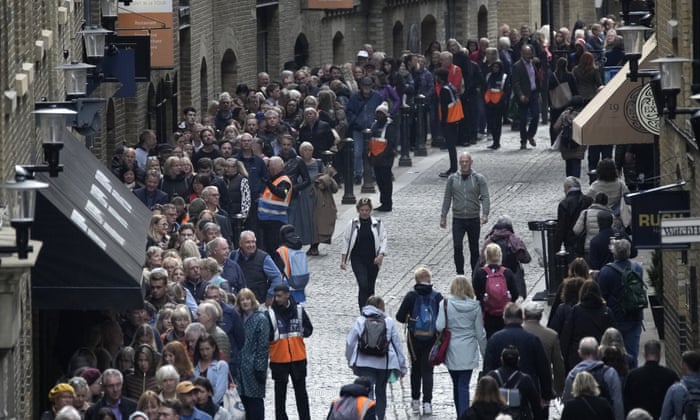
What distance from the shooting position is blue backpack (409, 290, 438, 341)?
20.1m

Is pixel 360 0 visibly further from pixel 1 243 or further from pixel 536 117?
pixel 1 243

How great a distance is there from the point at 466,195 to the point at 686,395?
9.07m

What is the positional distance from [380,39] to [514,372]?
28.3m

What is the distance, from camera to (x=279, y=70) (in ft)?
132

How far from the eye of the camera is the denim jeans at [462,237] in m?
25.5

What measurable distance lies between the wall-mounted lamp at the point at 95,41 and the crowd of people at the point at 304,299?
183 cm

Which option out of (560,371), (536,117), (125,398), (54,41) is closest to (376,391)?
(560,371)

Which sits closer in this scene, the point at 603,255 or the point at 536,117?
the point at 603,255

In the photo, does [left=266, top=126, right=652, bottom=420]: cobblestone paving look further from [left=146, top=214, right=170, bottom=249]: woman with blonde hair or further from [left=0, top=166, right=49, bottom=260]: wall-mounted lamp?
[left=0, top=166, right=49, bottom=260]: wall-mounted lamp

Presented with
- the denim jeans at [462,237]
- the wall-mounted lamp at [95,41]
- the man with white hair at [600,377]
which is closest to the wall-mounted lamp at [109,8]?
the wall-mounted lamp at [95,41]

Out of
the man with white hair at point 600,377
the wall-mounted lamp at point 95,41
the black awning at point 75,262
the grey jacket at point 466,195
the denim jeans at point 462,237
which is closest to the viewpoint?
the man with white hair at point 600,377

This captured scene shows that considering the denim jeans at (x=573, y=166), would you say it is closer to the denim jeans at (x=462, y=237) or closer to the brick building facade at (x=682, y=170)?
the denim jeans at (x=462, y=237)

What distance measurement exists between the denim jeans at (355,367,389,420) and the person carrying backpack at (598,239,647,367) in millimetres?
2294

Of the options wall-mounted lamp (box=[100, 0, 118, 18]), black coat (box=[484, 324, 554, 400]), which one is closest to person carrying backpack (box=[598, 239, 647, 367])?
black coat (box=[484, 324, 554, 400])
